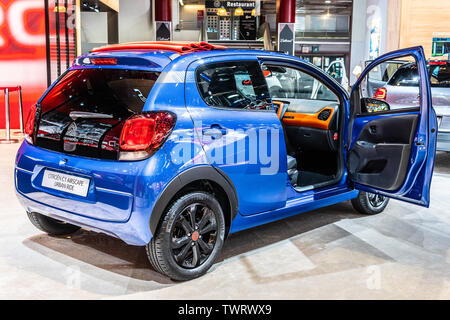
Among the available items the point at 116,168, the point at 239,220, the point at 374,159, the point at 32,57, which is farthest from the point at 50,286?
the point at 32,57

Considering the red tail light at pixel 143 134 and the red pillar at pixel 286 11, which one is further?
the red pillar at pixel 286 11

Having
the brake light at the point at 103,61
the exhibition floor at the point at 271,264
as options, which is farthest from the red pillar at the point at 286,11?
the brake light at the point at 103,61

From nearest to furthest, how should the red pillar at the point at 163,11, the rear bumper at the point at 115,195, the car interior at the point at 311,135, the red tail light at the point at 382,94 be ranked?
the rear bumper at the point at 115,195, the car interior at the point at 311,135, the red tail light at the point at 382,94, the red pillar at the point at 163,11

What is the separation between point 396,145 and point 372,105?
88 centimetres

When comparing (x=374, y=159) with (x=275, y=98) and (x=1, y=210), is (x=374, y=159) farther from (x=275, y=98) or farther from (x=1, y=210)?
(x=1, y=210)

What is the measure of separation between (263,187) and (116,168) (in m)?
1.04

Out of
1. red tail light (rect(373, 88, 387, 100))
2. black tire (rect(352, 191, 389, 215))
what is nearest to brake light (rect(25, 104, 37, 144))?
black tire (rect(352, 191, 389, 215))

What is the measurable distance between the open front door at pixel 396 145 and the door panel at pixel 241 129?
71cm

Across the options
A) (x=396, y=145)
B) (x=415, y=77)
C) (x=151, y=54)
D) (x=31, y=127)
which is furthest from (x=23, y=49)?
(x=396, y=145)

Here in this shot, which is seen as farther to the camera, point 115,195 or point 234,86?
point 234,86

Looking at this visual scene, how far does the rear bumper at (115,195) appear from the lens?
104 inches

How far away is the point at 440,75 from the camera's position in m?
6.90

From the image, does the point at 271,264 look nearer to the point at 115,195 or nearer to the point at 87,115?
the point at 115,195

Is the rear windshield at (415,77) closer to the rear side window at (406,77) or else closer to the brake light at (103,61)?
the rear side window at (406,77)
